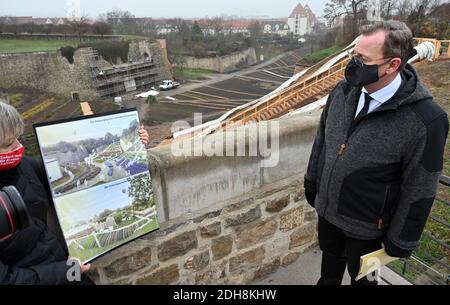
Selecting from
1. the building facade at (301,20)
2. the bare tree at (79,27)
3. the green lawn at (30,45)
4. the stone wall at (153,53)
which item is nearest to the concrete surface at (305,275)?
the green lawn at (30,45)

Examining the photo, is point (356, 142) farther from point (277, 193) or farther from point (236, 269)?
point (236, 269)

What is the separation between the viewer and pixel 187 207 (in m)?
2.33

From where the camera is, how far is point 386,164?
1738mm

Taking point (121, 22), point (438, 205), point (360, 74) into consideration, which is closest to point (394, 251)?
point (360, 74)

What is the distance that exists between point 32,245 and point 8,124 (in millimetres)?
522

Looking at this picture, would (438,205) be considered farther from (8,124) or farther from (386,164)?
(8,124)

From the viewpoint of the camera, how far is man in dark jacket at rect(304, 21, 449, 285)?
1.65 m

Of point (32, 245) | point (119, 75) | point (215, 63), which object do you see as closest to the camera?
point (32, 245)

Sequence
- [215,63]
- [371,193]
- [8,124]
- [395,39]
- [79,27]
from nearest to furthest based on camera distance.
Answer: [8,124] < [395,39] < [371,193] < [79,27] < [215,63]

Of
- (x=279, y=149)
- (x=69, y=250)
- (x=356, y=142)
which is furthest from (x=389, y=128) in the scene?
(x=69, y=250)

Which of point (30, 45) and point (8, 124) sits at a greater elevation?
point (8, 124)

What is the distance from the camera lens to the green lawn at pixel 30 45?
4112 cm

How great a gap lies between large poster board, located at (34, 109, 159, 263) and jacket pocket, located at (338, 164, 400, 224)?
1.12 m
